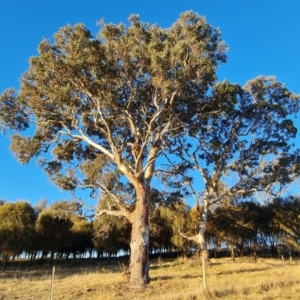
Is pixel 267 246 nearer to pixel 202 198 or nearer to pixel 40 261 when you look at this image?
pixel 202 198

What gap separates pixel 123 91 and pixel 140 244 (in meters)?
7.23

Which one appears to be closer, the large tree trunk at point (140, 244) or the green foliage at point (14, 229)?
the large tree trunk at point (140, 244)

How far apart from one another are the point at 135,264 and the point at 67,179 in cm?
656

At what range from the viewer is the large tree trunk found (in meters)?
13.9

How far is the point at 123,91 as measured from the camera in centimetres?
1716

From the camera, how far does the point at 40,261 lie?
43.5 metres

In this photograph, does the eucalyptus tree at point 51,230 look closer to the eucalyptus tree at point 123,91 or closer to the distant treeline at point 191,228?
the distant treeline at point 191,228

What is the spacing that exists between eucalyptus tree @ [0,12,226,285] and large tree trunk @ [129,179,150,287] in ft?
0.13

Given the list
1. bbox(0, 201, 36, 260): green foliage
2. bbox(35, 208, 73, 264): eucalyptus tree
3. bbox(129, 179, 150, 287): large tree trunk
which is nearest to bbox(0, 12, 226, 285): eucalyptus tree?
bbox(129, 179, 150, 287): large tree trunk

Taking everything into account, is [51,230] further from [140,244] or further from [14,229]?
[140,244]

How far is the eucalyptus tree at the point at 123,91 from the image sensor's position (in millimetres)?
15234

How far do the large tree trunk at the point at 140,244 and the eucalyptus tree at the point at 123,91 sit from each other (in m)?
0.04

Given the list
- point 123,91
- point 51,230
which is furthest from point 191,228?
point 123,91

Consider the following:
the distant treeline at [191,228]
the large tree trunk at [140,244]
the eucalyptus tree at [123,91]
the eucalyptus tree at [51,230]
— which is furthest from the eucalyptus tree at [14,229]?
the large tree trunk at [140,244]
